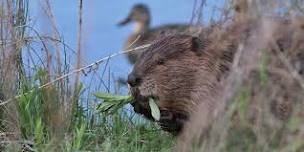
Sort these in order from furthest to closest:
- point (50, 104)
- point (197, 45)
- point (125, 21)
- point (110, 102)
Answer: point (125, 21) < point (110, 102) < point (50, 104) < point (197, 45)

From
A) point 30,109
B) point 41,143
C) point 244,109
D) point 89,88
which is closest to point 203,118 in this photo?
point 244,109

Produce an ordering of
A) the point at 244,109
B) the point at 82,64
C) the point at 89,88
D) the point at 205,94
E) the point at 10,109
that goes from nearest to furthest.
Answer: the point at 244,109
the point at 205,94
the point at 10,109
the point at 82,64
the point at 89,88

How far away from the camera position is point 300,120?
3357 mm

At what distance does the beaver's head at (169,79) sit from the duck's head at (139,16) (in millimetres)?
10748

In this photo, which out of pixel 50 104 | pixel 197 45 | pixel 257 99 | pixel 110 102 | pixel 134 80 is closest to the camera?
pixel 257 99

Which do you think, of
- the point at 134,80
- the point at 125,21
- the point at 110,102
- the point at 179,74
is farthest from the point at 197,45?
the point at 125,21

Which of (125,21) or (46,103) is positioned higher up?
(46,103)

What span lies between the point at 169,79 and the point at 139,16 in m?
11.0

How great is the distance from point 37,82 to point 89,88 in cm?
34

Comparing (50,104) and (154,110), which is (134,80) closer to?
(154,110)

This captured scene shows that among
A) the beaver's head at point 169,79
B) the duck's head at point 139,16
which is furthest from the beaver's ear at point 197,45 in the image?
the duck's head at point 139,16

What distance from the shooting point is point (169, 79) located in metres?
4.38

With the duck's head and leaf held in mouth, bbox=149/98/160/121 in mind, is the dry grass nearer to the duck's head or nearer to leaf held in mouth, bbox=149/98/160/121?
leaf held in mouth, bbox=149/98/160/121

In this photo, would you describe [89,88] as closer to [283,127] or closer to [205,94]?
[205,94]
